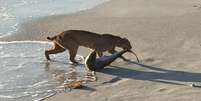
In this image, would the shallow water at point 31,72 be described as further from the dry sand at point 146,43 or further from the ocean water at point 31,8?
the ocean water at point 31,8

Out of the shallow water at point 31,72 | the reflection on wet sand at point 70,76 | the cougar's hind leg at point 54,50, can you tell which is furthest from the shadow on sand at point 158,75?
the cougar's hind leg at point 54,50

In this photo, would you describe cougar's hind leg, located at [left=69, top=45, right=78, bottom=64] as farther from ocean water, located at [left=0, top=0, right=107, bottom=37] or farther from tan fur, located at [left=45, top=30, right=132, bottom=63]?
ocean water, located at [left=0, top=0, right=107, bottom=37]

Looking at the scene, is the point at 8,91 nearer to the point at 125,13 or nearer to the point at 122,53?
the point at 122,53

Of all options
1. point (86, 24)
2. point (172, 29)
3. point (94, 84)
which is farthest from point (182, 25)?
point (94, 84)

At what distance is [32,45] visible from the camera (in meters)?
14.0

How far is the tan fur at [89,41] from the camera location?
39.4ft

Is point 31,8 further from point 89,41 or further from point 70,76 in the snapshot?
point 70,76

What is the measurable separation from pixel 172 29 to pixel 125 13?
3.51 metres

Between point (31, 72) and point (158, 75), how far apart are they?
262 cm

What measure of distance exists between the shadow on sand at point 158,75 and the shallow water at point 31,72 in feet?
2.37

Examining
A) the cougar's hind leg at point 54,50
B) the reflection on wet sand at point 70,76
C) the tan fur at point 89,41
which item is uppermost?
the tan fur at point 89,41

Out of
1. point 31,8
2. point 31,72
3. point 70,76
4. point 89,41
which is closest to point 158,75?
point 70,76

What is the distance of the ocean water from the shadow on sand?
5.79m

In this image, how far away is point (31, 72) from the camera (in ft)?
38.2
